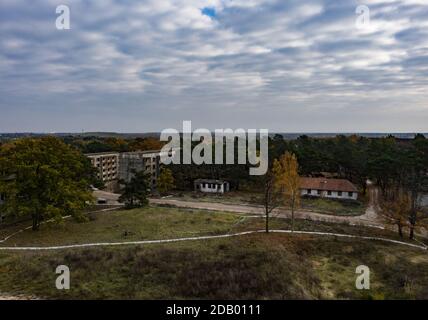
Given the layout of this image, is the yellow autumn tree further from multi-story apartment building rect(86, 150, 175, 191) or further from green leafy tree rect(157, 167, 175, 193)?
multi-story apartment building rect(86, 150, 175, 191)

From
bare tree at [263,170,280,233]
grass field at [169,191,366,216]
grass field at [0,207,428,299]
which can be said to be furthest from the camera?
grass field at [169,191,366,216]

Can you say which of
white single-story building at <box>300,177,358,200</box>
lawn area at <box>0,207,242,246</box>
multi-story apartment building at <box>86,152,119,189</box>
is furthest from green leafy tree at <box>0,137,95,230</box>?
multi-story apartment building at <box>86,152,119,189</box>

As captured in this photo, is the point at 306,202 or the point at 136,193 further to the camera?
the point at 306,202

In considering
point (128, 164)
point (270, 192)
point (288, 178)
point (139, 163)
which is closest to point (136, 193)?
point (270, 192)

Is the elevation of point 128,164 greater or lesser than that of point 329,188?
greater

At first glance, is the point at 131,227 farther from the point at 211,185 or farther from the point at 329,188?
the point at 329,188

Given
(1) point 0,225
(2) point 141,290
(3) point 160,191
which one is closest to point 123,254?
(2) point 141,290
